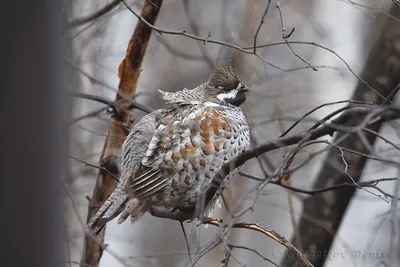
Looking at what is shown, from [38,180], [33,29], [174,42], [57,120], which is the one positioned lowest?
[38,180]

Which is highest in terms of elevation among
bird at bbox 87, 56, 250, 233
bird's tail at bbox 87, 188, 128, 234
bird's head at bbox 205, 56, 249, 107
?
bird's head at bbox 205, 56, 249, 107

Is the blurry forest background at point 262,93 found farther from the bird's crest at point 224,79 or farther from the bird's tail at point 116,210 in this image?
the bird's crest at point 224,79

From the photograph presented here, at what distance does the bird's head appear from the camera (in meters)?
5.48

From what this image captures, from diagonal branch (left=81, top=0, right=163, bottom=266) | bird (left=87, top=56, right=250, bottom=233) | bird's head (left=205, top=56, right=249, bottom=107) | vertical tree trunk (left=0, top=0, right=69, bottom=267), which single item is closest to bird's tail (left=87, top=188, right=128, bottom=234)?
bird (left=87, top=56, right=250, bottom=233)

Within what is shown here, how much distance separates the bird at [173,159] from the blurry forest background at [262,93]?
0.27 metres

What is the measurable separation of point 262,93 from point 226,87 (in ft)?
6.71

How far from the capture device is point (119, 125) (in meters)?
5.73

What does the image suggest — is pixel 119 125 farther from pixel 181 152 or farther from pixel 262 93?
pixel 262 93

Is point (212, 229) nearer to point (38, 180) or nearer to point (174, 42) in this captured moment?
point (174, 42)

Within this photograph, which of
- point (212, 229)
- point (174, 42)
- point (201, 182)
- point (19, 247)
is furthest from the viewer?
point (174, 42)

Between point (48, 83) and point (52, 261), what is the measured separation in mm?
396

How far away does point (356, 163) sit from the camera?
18.5 feet

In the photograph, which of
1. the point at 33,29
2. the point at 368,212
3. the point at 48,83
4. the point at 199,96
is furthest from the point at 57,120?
the point at 368,212

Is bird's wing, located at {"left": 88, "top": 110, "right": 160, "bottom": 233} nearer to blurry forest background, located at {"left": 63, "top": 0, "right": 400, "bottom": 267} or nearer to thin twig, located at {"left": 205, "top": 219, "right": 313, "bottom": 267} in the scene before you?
blurry forest background, located at {"left": 63, "top": 0, "right": 400, "bottom": 267}
